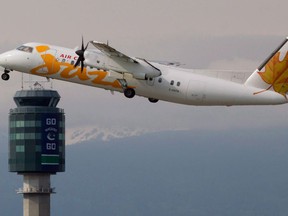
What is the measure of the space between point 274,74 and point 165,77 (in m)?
7.99

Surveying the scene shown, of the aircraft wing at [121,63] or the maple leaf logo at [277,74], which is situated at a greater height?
the aircraft wing at [121,63]

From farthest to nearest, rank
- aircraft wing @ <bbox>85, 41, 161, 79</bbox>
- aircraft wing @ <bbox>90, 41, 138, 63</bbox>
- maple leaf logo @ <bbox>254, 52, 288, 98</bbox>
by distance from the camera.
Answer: aircraft wing @ <bbox>90, 41, 138, 63</bbox>
aircraft wing @ <bbox>85, 41, 161, 79</bbox>
maple leaf logo @ <bbox>254, 52, 288, 98</bbox>

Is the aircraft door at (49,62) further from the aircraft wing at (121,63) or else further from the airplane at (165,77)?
the aircraft wing at (121,63)

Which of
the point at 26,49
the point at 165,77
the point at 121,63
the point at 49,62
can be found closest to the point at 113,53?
the point at 121,63

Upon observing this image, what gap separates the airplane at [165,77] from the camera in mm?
82062

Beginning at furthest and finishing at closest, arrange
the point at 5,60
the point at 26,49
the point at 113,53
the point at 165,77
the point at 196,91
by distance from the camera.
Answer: the point at 5,60, the point at 26,49, the point at 113,53, the point at 165,77, the point at 196,91

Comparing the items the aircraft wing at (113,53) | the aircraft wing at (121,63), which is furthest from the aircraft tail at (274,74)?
the aircraft wing at (113,53)

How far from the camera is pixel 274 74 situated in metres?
82.3

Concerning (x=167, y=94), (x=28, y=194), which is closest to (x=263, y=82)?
(x=167, y=94)

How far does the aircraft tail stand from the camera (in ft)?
269

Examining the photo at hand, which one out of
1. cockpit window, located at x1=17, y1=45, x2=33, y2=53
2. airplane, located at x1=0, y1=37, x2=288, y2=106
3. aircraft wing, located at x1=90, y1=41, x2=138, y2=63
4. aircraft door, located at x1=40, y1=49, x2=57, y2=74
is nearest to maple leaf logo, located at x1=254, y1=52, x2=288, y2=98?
airplane, located at x1=0, y1=37, x2=288, y2=106

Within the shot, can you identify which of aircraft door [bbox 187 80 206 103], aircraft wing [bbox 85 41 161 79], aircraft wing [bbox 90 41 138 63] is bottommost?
aircraft door [bbox 187 80 206 103]

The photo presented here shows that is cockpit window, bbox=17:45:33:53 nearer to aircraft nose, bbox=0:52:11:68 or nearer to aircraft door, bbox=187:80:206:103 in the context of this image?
aircraft nose, bbox=0:52:11:68

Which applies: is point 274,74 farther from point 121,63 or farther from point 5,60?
point 5,60
